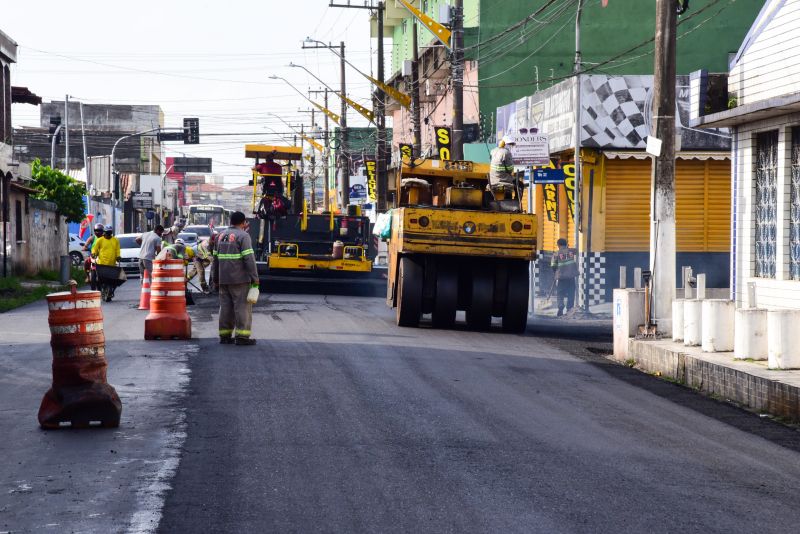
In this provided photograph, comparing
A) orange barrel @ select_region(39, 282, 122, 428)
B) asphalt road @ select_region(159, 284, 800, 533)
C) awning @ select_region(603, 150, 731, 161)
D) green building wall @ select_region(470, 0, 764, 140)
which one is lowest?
asphalt road @ select_region(159, 284, 800, 533)

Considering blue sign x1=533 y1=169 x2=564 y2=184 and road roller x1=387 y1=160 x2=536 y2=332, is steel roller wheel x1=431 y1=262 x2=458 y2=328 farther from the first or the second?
blue sign x1=533 y1=169 x2=564 y2=184

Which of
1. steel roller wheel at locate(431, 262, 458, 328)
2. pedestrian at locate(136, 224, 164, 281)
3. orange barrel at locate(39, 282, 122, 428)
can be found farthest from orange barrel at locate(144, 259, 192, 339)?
pedestrian at locate(136, 224, 164, 281)

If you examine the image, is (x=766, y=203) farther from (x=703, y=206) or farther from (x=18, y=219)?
(x=18, y=219)

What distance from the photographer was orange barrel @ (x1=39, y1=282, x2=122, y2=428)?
936 cm

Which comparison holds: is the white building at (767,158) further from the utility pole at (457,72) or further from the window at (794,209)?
the utility pole at (457,72)

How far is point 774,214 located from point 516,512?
456 inches

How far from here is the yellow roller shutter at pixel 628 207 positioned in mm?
27875

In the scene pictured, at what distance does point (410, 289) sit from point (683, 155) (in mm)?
10663

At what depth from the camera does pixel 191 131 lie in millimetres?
55656

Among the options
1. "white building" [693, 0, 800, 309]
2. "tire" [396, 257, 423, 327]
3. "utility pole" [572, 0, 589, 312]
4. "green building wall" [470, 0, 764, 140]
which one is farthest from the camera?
"green building wall" [470, 0, 764, 140]

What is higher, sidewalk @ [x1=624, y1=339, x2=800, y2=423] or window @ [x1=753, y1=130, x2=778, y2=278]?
window @ [x1=753, y1=130, x2=778, y2=278]

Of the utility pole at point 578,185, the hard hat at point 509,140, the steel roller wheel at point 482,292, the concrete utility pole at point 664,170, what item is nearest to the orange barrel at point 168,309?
the steel roller wheel at point 482,292

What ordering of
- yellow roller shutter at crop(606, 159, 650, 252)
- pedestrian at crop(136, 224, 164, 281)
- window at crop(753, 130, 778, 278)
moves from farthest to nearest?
yellow roller shutter at crop(606, 159, 650, 252) < pedestrian at crop(136, 224, 164, 281) < window at crop(753, 130, 778, 278)

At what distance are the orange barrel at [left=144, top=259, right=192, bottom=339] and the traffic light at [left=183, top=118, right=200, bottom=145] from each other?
3938 cm
